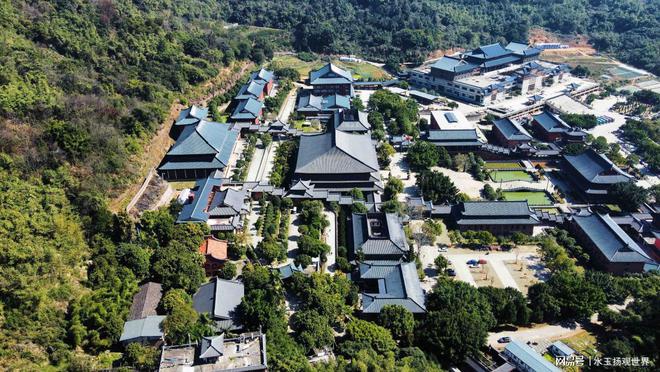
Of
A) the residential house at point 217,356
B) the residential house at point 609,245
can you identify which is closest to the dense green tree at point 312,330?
the residential house at point 217,356

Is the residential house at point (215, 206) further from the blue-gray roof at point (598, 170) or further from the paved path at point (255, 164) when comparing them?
the blue-gray roof at point (598, 170)

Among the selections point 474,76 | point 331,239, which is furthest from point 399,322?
point 474,76

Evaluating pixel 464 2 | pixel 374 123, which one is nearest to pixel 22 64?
pixel 374 123

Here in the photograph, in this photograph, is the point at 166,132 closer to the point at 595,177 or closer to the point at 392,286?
the point at 392,286

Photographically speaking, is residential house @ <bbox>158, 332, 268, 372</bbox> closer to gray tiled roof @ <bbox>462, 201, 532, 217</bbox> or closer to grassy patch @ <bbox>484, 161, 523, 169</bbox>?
gray tiled roof @ <bbox>462, 201, 532, 217</bbox>

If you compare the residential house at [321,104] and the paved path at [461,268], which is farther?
the residential house at [321,104]

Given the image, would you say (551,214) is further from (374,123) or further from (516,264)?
(374,123)

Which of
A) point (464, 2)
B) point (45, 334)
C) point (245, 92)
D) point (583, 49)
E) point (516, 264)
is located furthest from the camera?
point (464, 2)
